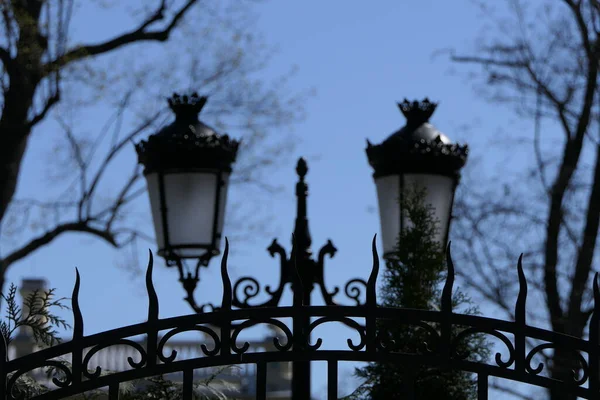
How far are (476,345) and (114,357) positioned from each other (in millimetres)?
16591

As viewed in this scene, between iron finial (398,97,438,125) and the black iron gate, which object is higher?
iron finial (398,97,438,125)

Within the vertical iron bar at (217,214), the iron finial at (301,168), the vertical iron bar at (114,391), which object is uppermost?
the iron finial at (301,168)

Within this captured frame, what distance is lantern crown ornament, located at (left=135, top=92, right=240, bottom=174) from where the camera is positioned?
7.82 m

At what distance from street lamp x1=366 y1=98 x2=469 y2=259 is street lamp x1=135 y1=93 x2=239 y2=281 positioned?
0.92 meters

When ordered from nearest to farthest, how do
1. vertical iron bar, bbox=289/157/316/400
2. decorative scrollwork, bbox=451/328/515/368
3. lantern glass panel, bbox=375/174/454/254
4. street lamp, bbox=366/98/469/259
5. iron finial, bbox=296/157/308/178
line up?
1. decorative scrollwork, bbox=451/328/515/368
2. vertical iron bar, bbox=289/157/316/400
3. lantern glass panel, bbox=375/174/454/254
4. street lamp, bbox=366/98/469/259
5. iron finial, bbox=296/157/308/178

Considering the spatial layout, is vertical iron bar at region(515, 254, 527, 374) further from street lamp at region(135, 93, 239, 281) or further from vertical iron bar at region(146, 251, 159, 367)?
street lamp at region(135, 93, 239, 281)

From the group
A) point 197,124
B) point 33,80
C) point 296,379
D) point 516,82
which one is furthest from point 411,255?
point 33,80

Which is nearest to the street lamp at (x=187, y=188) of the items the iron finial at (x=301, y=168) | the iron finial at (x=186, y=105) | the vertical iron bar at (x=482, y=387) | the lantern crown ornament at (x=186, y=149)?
the lantern crown ornament at (x=186, y=149)

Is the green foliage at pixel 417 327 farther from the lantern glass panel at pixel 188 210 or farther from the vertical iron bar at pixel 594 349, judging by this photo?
the lantern glass panel at pixel 188 210

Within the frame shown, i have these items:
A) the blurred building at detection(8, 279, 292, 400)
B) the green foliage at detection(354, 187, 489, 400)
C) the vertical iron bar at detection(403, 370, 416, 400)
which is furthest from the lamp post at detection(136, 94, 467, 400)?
the blurred building at detection(8, 279, 292, 400)

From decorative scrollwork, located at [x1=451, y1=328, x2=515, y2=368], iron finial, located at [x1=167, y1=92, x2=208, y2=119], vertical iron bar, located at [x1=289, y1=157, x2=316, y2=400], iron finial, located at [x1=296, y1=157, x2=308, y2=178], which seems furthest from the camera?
iron finial, located at [x1=167, y1=92, x2=208, y2=119]

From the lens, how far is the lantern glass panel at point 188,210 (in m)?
7.62

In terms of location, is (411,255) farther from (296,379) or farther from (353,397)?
(296,379)

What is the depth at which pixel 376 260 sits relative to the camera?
4004 millimetres
